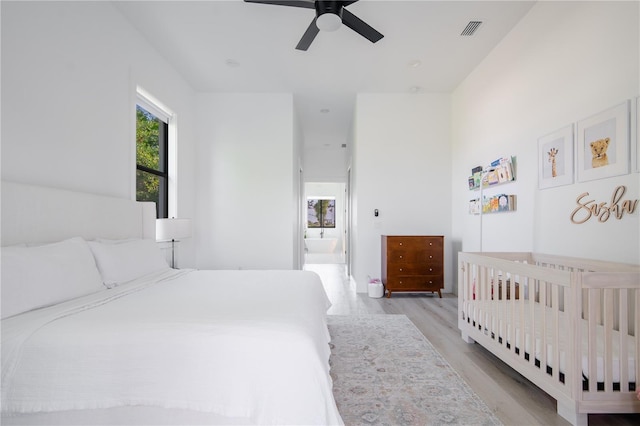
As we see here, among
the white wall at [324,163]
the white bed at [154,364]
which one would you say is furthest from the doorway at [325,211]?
the white bed at [154,364]

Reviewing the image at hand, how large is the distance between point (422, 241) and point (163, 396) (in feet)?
11.7

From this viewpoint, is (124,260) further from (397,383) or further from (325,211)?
(325,211)

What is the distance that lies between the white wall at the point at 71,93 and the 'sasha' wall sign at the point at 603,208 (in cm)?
360

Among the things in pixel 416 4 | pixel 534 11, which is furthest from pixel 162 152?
pixel 534 11

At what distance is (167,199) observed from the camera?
152 inches

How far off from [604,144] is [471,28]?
5.49 feet

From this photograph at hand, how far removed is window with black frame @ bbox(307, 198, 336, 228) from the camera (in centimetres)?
1161

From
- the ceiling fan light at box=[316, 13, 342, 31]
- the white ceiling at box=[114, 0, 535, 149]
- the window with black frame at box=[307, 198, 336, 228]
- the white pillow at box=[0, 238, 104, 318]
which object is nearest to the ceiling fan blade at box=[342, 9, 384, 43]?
the ceiling fan light at box=[316, 13, 342, 31]

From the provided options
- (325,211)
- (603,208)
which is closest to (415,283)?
(603,208)

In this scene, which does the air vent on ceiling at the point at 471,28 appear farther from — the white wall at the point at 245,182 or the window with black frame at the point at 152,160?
the window with black frame at the point at 152,160

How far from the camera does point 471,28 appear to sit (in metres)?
2.95

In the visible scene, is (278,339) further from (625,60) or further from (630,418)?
(625,60)

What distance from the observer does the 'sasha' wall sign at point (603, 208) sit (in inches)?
73.2

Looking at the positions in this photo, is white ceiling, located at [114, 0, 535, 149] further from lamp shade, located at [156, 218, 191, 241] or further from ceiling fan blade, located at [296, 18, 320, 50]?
lamp shade, located at [156, 218, 191, 241]
